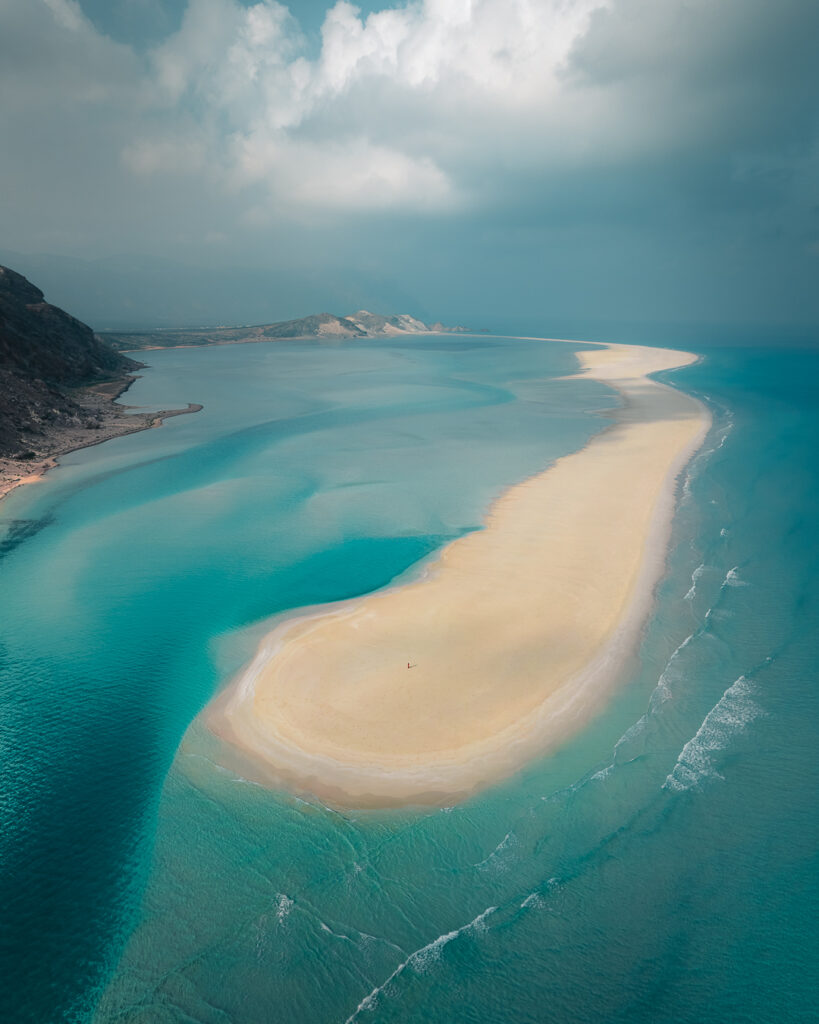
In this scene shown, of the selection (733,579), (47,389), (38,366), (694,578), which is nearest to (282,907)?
(694,578)

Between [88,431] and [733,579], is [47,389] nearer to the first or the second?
[88,431]

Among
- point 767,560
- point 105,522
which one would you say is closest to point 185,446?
point 105,522

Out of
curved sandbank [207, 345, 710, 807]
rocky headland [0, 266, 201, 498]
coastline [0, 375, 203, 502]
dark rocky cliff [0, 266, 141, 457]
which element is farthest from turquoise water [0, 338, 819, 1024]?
dark rocky cliff [0, 266, 141, 457]

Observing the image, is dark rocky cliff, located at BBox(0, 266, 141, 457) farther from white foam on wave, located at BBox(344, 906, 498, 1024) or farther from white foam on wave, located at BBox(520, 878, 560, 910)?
white foam on wave, located at BBox(520, 878, 560, 910)

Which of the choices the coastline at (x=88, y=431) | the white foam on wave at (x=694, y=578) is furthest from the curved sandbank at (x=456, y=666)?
the coastline at (x=88, y=431)

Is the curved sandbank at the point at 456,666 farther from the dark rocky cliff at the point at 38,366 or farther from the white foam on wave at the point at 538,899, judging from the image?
the dark rocky cliff at the point at 38,366

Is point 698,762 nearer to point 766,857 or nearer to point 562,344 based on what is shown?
point 766,857
